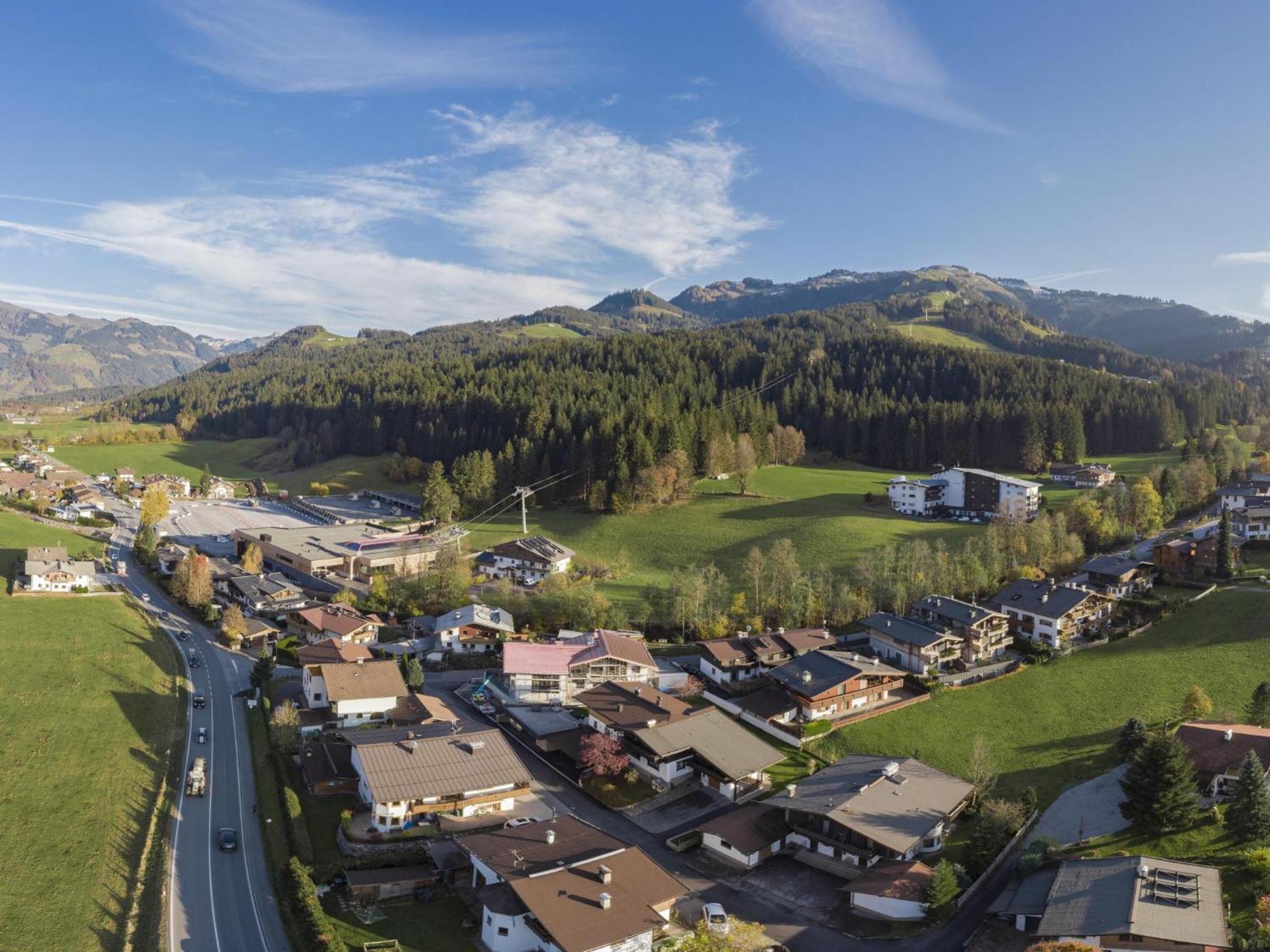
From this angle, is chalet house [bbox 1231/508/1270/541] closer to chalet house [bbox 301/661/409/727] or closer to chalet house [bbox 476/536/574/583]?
chalet house [bbox 476/536/574/583]

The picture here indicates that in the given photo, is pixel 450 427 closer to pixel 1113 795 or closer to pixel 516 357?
pixel 516 357

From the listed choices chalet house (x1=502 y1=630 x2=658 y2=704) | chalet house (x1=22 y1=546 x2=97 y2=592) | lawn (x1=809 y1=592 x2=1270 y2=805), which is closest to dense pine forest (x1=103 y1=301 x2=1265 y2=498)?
chalet house (x1=502 y1=630 x2=658 y2=704)

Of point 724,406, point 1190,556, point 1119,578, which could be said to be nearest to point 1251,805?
point 1119,578

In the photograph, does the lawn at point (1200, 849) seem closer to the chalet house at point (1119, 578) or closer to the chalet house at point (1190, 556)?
the chalet house at point (1119, 578)

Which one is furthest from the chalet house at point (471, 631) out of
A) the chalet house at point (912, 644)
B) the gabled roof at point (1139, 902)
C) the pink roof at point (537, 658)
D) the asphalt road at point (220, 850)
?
the gabled roof at point (1139, 902)

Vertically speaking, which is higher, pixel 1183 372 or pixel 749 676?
pixel 1183 372

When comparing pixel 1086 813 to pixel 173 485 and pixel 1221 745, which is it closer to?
pixel 1221 745

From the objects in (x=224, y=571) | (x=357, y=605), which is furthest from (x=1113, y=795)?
(x=224, y=571)
